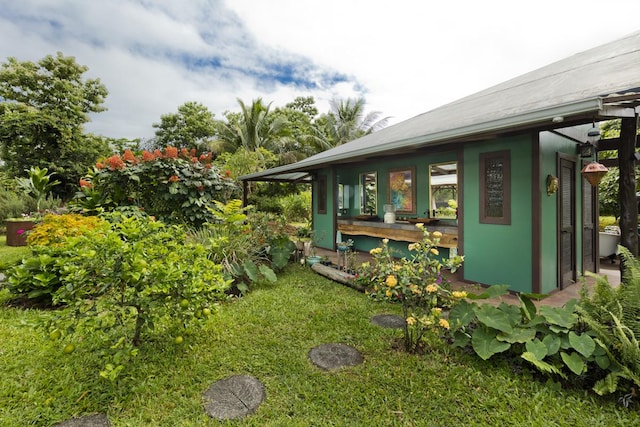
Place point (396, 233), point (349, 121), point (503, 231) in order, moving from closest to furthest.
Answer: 1. point (503, 231)
2. point (396, 233)
3. point (349, 121)

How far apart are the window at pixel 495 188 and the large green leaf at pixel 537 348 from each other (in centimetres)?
216

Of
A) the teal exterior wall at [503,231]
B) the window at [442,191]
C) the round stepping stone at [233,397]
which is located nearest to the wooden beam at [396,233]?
the teal exterior wall at [503,231]

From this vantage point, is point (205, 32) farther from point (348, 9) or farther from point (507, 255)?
point (507, 255)

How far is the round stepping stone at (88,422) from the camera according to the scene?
1881 mm

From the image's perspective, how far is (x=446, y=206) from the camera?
5980 mm

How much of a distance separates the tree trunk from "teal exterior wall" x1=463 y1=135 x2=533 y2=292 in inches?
33.2

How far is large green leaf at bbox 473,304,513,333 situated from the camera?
247 centimetres

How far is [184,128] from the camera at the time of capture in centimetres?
2170

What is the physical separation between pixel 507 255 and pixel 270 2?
628 centimetres

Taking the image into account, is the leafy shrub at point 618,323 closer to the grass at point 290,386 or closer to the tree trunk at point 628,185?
the grass at point 290,386

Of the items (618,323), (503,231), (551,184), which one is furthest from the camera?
(503,231)

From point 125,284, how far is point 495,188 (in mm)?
4517

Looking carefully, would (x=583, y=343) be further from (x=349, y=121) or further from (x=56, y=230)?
(x=349, y=121)

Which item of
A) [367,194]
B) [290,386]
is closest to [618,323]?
[290,386]
